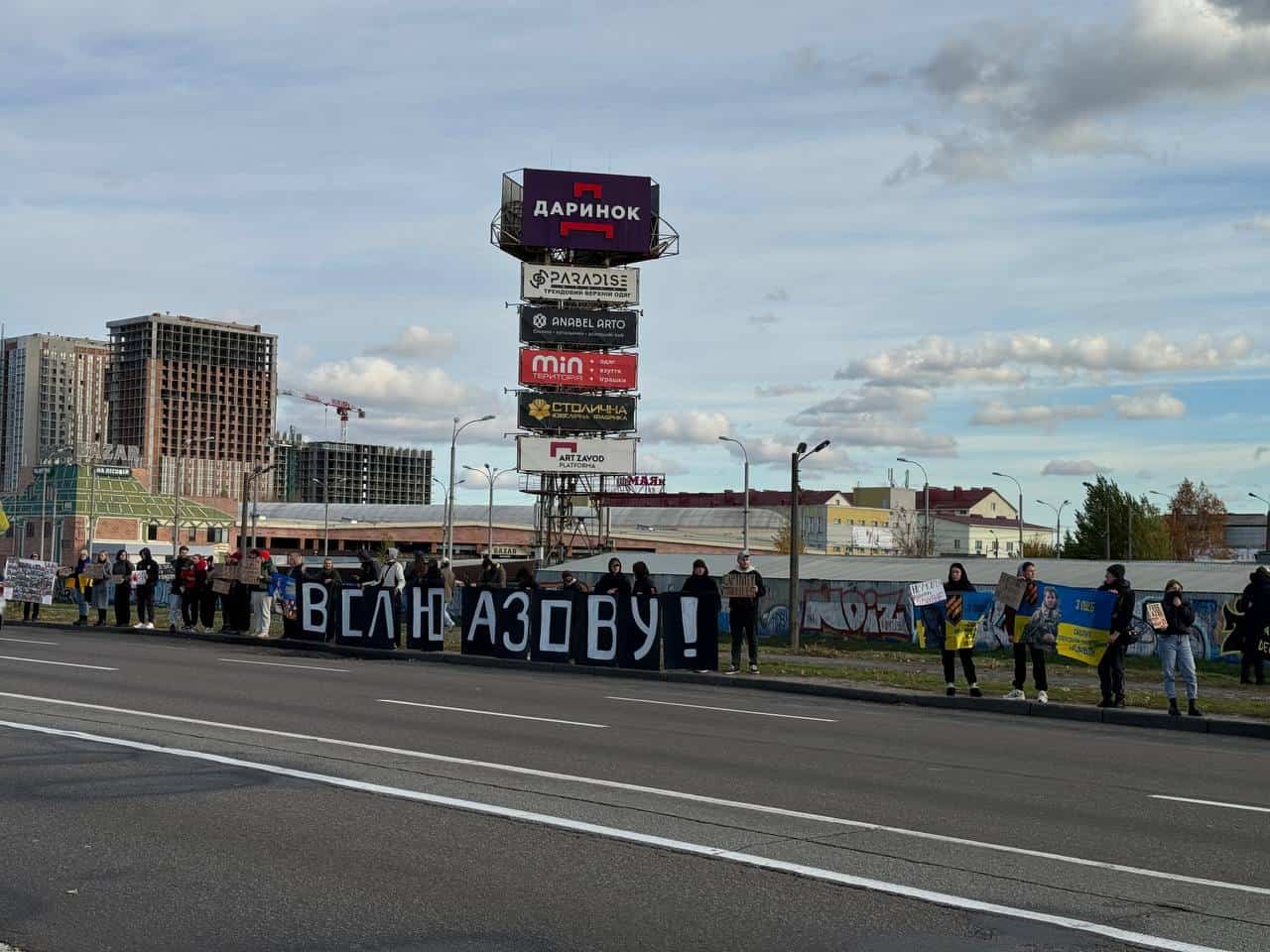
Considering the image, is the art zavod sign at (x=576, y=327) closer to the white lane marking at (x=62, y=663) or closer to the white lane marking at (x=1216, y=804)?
the white lane marking at (x=62, y=663)

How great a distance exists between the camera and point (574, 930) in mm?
6234

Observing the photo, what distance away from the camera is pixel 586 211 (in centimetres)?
6800

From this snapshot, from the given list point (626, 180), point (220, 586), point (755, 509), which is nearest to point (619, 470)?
point (626, 180)

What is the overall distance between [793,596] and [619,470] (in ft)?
133

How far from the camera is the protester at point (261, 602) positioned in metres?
29.0

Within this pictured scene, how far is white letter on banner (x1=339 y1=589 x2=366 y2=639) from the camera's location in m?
26.5

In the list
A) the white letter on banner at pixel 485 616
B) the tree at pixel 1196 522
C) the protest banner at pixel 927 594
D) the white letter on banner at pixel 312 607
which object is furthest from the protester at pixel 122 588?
the tree at pixel 1196 522

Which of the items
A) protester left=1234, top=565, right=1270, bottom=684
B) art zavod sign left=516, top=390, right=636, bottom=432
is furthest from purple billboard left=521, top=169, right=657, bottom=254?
protester left=1234, top=565, right=1270, bottom=684

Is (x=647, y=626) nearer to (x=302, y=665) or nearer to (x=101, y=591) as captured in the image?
(x=302, y=665)

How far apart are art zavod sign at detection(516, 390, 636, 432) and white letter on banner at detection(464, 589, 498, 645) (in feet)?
140

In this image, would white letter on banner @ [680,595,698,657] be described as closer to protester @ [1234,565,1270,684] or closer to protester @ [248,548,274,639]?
protester @ [1234,565,1270,684]

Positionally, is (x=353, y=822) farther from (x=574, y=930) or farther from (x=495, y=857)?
(x=574, y=930)

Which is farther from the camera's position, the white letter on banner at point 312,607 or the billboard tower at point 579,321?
the billboard tower at point 579,321

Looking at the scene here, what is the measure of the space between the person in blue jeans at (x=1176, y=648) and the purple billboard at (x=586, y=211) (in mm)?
52376
